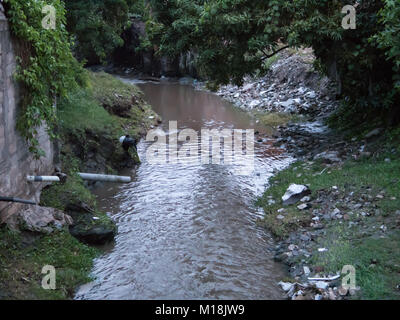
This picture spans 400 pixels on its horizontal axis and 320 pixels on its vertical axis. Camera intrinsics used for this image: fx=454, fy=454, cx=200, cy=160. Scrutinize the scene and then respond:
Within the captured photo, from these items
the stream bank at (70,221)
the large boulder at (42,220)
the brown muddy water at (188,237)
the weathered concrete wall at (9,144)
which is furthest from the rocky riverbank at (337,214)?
the weathered concrete wall at (9,144)

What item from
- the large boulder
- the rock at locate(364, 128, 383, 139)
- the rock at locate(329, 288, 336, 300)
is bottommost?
the rock at locate(329, 288, 336, 300)

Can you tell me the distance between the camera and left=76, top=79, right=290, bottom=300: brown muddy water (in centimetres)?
658

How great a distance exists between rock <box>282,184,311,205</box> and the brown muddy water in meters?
0.66

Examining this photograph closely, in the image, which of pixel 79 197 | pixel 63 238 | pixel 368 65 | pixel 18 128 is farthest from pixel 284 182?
pixel 18 128

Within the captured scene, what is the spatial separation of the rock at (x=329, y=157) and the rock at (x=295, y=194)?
5.68 ft

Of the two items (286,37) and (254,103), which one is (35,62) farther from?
(254,103)

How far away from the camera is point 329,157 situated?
10922 mm

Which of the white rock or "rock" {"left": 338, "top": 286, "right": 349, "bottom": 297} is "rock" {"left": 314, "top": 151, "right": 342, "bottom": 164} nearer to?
the white rock

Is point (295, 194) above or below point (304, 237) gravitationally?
above

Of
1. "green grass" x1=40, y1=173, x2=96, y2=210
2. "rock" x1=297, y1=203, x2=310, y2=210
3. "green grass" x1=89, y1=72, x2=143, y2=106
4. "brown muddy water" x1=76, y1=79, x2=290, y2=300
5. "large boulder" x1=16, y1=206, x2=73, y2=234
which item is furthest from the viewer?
"green grass" x1=89, y1=72, x2=143, y2=106

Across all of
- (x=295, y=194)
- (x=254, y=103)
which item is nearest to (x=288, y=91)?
(x=254, y=103)

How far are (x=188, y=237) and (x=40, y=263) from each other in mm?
2634

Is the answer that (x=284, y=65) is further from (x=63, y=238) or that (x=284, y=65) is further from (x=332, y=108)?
(x=63, y=238)

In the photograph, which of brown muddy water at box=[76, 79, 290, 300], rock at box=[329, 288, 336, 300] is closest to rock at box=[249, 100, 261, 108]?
brown muddy water at box=[76, 79, 290, 300]
